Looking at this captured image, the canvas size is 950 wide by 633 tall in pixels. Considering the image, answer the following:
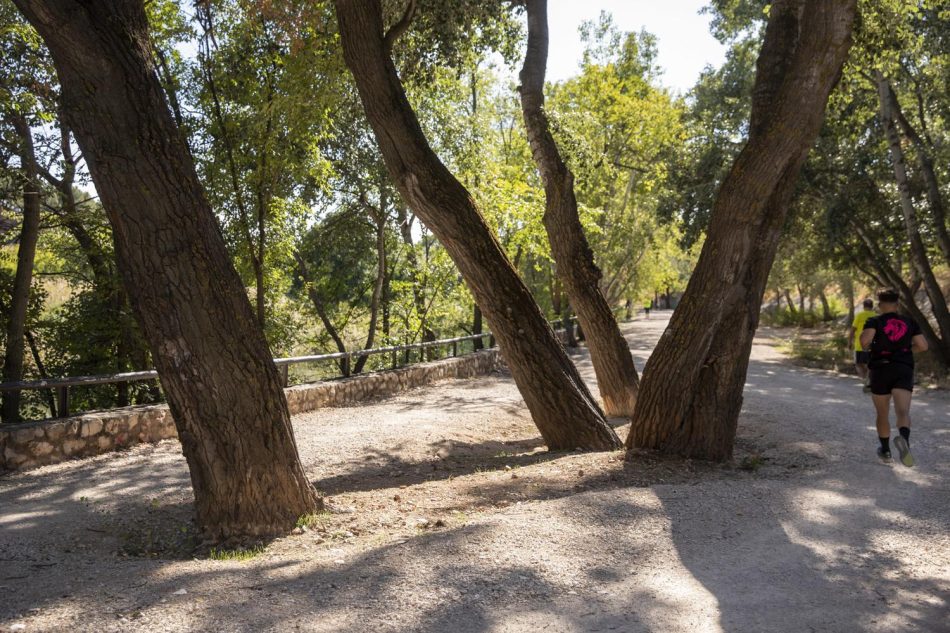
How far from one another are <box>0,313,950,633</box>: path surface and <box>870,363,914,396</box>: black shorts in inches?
33.7

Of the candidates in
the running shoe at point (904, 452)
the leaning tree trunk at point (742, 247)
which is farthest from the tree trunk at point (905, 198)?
the running shoe at point (904, 452)

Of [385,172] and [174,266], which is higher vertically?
[385,172]

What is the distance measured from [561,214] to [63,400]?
676 centimetres

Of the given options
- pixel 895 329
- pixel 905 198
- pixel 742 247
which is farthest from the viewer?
pixel 905 198

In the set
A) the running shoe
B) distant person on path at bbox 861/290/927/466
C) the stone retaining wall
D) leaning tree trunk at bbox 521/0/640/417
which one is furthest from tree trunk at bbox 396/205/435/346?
the running shoe

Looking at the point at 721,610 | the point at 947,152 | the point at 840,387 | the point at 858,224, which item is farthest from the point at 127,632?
the point at 858,224

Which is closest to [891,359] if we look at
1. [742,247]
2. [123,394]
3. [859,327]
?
[859,327]

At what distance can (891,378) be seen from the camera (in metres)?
7.02

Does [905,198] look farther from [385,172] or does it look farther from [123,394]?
[123,394]

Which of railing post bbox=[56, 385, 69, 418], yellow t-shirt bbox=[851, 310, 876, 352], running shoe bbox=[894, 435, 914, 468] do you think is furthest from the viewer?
railing post bbox=[56, 385, 69, 418]

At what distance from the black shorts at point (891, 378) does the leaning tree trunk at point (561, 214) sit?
3.88m

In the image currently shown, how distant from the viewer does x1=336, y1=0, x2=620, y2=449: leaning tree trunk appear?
7684 mm

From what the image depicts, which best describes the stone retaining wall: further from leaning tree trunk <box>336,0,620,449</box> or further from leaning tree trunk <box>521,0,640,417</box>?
A: leaning tree trunk <box>521,0,640,417</box>

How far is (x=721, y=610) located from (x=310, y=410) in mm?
9701
